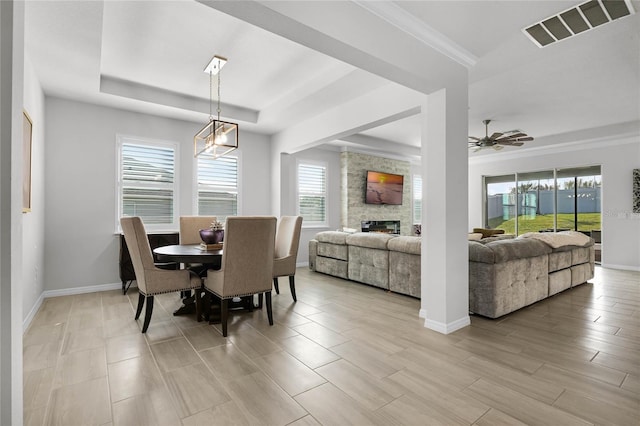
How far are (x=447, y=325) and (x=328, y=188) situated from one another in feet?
15.2

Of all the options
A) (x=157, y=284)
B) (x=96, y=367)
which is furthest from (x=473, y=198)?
(x=96, y=367)

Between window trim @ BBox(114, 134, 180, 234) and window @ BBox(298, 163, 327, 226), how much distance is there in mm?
2451

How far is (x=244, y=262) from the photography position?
2.90 m

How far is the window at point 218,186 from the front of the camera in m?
5.40

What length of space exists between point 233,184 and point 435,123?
12.6 feet

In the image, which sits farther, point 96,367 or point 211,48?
point 211,48

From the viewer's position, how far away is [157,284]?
2898 mm

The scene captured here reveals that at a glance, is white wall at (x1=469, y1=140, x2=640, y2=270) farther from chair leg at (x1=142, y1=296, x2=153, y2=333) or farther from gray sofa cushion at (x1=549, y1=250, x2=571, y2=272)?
chair leg at (x1=142, y1=296, x2=153, y2=333)

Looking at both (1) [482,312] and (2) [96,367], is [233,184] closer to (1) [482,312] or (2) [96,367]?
(2) [96,367]

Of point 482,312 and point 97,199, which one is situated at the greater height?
point 97,199

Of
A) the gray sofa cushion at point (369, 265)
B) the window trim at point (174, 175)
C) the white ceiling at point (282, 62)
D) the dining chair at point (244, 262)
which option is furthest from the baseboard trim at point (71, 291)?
the gray sofa cushion at point (369, 265)

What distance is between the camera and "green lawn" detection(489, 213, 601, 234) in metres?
6.84

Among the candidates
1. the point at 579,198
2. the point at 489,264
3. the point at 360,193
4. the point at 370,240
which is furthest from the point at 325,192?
the point at 579,198

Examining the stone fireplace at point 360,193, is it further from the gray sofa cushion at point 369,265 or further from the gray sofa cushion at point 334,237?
the gray sofa cushion at point 369,265
